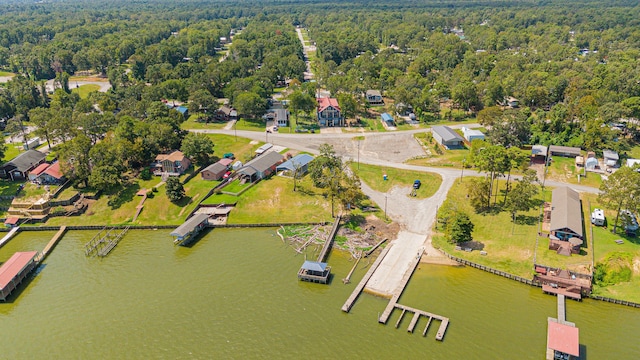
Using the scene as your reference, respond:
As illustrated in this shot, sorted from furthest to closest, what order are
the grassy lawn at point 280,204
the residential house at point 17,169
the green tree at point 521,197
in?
1. the residential house at point 17,169
2. the grassy lawn at point 280,204
3. the green tree at point 521,197

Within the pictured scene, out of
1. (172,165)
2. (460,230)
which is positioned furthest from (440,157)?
(172,165)

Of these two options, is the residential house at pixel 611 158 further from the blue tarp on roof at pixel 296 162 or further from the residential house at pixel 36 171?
the residential house at pixel 36 171

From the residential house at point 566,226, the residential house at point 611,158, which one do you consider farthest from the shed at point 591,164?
the residential house at point 566,226

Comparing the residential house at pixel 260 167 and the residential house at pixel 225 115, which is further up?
the residential house at pixel 225 115

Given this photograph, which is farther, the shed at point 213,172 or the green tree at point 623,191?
the shed at point 213,172

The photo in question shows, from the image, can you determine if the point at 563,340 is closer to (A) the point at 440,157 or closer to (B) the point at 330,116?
(A) the point at 440,157

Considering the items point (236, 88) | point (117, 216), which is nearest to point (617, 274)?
point (117, 216)

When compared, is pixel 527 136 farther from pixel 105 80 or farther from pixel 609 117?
pixel 105 80
